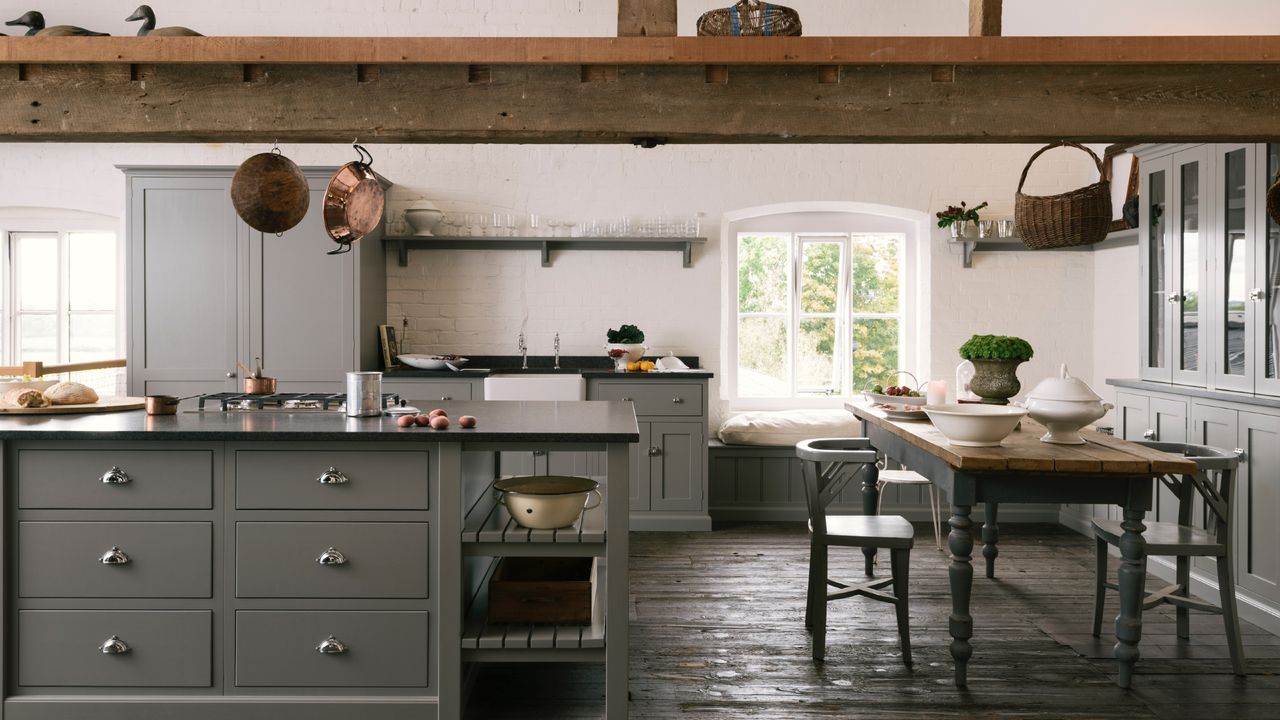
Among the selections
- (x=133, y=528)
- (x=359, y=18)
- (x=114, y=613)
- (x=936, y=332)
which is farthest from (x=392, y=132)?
(x=936, y=332)

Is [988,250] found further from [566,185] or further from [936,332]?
[566,185]

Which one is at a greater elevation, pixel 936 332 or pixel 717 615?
pixel 936 332

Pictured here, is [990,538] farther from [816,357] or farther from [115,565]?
[115,565]

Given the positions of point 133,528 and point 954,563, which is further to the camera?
point 954,563

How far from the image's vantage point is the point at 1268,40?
2617 mm

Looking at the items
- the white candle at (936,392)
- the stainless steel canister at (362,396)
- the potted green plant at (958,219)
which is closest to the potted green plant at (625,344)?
the white candle at (936,392)

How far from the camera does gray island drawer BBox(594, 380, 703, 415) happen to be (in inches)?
211

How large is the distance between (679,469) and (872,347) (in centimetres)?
183

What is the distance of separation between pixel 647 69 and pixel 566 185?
3210 mm

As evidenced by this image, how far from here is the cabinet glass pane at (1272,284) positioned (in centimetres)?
358

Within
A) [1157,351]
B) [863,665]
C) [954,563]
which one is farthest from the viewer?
[1157,351]

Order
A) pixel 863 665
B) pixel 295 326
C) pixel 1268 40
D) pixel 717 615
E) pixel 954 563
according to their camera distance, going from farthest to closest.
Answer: pixel 295 326
pixel 717 615
pixel 863 665
pixel 954 563
pixel 1268 40

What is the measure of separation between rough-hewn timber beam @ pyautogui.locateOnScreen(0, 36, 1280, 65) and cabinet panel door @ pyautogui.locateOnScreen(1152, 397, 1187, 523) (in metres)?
2.05

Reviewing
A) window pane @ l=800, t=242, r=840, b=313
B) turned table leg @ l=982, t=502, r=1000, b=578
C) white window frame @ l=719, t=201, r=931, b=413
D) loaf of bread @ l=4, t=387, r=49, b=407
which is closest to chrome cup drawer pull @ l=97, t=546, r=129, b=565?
loaf of bread @ l=4, t=387, r=49, b=407
